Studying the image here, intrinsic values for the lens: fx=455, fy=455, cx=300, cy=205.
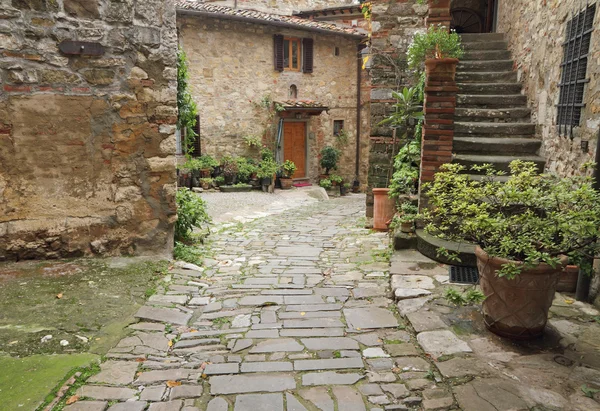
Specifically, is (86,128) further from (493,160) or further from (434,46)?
(434,46)

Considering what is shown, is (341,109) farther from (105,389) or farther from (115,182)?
→ (105,389)

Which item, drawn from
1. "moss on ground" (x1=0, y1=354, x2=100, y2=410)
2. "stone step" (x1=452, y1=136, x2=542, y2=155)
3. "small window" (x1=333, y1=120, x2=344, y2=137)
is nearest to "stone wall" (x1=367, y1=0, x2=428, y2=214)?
"stone step" (x1=452, y1=136, x2=542, y2=155)

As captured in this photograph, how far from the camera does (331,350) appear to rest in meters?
3.22

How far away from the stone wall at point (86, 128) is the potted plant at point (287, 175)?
10623 millimetres

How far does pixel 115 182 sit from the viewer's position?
15.8 ft

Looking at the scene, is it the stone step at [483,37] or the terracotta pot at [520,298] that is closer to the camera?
the terracotta pot at [520,298]

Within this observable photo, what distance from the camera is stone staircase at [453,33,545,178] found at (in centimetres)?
617

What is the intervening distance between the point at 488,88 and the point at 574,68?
277cm

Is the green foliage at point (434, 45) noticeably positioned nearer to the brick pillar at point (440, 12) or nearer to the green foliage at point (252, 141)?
the brick pillar at point (440, 12)

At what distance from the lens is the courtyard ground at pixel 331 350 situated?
8.50 ft

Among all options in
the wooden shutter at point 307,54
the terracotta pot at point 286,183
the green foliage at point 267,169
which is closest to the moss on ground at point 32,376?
the green foliage at point 267,169

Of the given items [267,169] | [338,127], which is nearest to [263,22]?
[267,169]

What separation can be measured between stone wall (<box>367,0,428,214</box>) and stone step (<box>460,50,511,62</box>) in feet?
3.48

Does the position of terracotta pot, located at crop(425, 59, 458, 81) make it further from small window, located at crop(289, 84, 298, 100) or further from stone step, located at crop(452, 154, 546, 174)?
small window, located at crop(289, 84, 298, 100)
